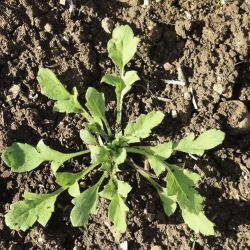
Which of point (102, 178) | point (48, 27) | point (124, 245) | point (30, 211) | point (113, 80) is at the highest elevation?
point (48, 27)

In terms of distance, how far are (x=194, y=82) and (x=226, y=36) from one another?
302 mm

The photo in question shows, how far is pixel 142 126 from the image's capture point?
270cm

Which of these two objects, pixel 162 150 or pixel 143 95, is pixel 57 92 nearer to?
pixel 143 95

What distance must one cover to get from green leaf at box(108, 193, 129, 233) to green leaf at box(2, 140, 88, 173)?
A: 34cm

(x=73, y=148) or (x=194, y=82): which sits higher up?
(x=194, y=82)

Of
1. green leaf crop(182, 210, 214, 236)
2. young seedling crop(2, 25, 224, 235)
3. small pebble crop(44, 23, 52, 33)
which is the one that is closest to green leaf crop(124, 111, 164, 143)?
young seedling crop(2, 25, 224, 235)

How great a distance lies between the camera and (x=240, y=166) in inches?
112

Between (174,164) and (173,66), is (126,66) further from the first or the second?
(174,164)

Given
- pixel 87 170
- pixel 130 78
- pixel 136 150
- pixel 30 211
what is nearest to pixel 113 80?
pixel 130 78

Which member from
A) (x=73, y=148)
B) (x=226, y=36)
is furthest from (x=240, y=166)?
(x=73, y=148)

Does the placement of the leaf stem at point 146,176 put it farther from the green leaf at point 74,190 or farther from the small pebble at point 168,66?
the small pebble at point 168,66

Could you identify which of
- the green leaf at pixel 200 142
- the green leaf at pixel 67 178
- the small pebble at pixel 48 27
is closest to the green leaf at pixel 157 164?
the green leaf at pixel 200 142

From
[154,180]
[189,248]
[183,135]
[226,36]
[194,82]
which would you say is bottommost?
[189,248]

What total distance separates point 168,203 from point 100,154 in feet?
1.37
